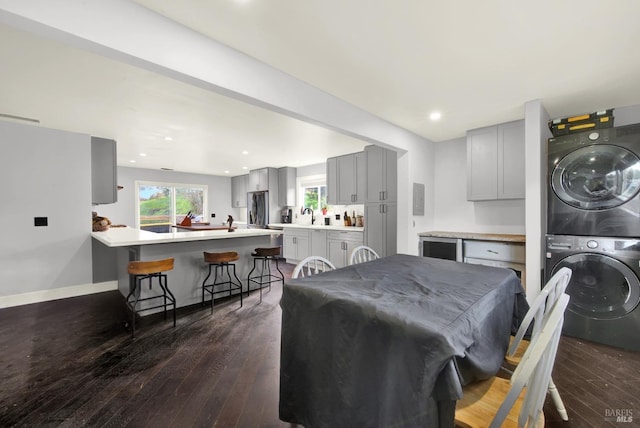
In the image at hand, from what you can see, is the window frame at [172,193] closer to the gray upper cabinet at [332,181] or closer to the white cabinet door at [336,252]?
the gray upper cabinet at [332,181]

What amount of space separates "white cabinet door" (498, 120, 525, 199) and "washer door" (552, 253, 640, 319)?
3.15 feet

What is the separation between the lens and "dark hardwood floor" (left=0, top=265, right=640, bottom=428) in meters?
1.63

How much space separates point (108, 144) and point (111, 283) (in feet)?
6.93

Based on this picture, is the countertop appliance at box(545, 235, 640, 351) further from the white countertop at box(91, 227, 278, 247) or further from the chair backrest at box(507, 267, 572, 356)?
the white countertop at box(91, 227, 278, 247)

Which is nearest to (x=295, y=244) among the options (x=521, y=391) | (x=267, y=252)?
(x=267, y=252)

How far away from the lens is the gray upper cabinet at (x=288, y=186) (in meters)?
6.70

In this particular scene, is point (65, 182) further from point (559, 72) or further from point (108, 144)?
point (559, 72)

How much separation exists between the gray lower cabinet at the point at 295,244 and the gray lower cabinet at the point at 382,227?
1546 millimetres

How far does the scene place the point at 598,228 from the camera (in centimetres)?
246

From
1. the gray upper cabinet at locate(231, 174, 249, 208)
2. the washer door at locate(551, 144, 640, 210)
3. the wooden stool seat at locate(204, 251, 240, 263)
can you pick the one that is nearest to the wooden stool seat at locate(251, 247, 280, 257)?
the wooden stool seat at locate(204, 251, 240, 263)

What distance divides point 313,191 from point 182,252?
3692mm

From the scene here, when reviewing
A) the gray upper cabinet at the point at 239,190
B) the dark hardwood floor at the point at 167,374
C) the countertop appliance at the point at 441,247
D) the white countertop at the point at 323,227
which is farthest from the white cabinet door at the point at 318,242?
the gray upper cabinet at the point at 239,190

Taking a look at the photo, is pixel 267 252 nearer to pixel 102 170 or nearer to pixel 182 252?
pixel 182 252

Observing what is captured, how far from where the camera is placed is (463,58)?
6.62 ft
